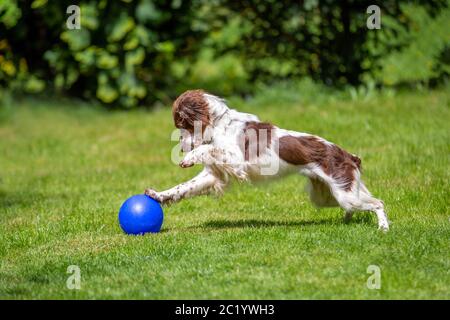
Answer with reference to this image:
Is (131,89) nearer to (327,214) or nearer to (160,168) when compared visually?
(160,168)

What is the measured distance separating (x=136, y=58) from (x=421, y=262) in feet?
29.3

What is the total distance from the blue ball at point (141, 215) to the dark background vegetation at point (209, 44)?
6520 mm

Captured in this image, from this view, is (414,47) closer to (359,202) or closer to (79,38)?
(79,38)

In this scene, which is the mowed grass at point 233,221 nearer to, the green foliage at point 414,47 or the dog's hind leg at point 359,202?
the dog's hind leg at point 359,202

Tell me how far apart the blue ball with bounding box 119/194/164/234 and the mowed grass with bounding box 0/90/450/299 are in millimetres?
132

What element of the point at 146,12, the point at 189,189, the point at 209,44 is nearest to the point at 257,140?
the point at 189,189

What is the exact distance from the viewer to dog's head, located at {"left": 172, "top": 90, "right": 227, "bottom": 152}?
22.5 feet

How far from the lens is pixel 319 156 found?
6.84 meters

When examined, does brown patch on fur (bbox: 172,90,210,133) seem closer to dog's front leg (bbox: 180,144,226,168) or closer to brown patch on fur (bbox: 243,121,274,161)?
dog's front leg (bbox: 180,144,226,168)

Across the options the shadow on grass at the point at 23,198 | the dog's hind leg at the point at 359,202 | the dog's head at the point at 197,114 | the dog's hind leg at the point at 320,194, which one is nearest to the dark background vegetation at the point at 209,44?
the shadow on grass at the point at 23,198

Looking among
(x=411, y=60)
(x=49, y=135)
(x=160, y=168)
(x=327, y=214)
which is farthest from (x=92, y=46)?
(x=327, y=214)

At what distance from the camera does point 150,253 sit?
20.9 ft

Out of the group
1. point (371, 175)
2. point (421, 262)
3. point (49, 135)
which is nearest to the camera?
point (421, 262)

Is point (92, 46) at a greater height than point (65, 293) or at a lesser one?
greater
